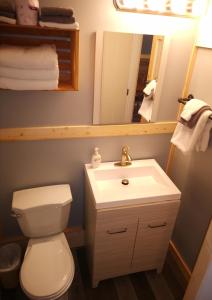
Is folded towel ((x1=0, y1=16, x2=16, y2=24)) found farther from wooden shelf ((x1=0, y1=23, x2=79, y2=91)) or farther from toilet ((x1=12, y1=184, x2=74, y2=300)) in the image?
toilet ((x1=12, y1=184, x2=74, y2=300))

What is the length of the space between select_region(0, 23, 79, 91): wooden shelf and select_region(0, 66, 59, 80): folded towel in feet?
0.34

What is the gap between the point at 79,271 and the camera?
1926 millimetres

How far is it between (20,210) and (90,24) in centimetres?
126

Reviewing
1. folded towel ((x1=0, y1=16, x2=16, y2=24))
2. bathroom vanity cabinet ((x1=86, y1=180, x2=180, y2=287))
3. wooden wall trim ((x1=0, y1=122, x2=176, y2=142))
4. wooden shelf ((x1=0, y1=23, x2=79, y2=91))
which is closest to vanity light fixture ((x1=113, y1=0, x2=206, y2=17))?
wooden shelf ((x1=0, y1=23, x2=79, y2=91))

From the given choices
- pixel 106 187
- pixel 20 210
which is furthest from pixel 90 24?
pixel 20 210

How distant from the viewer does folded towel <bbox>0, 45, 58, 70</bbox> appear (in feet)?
3.85

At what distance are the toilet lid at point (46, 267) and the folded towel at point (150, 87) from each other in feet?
4.06

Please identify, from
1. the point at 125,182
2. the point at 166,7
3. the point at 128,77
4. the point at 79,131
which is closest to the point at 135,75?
the point at 128,77

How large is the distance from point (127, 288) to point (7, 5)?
2025 millimetres

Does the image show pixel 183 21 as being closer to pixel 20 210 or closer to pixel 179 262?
pixel 20 210

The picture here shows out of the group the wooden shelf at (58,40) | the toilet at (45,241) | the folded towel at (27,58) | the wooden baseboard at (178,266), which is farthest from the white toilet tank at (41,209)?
the wooden baseboard at (178,266)

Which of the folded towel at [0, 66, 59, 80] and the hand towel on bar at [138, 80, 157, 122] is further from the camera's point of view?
the hand towel on bar at [138, 80, 157, 122]

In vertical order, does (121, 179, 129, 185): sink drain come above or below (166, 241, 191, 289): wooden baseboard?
above

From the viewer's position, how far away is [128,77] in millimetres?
1606
